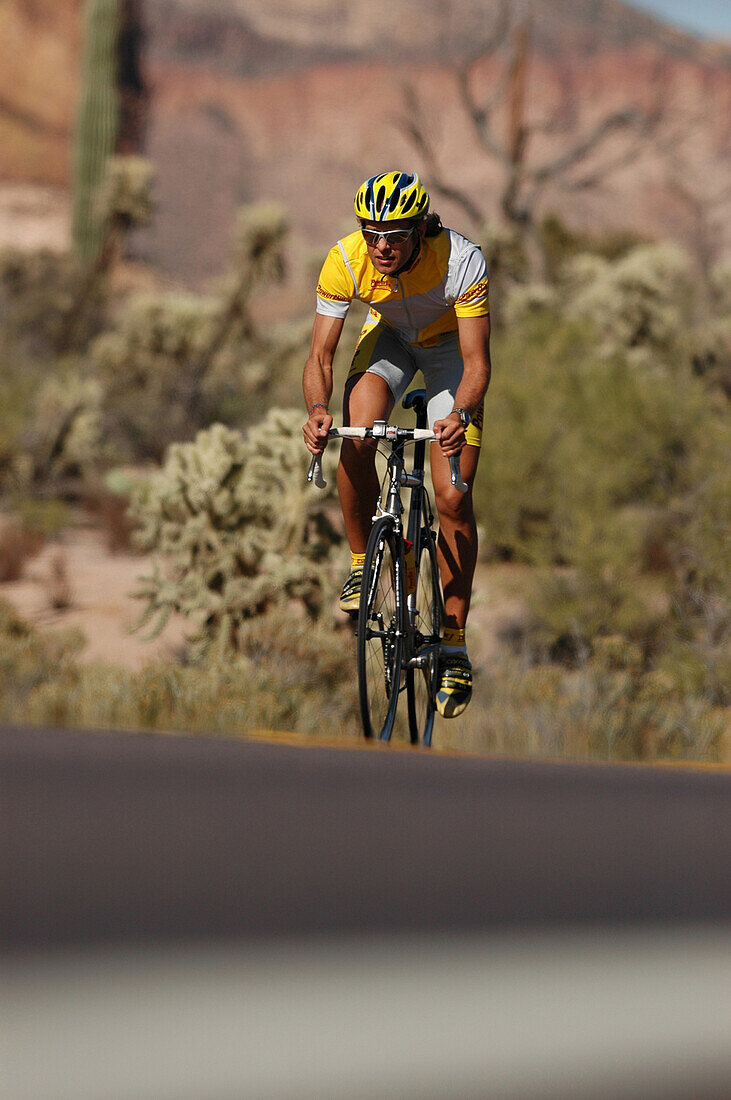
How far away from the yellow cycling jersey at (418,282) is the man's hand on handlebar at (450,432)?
1.80 ft

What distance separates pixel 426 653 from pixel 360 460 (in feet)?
3.11

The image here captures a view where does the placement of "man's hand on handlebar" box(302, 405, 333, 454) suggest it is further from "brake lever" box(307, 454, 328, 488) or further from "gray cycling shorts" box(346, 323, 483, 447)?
"gray cycling shorts" box(346, 323, 483, 447)

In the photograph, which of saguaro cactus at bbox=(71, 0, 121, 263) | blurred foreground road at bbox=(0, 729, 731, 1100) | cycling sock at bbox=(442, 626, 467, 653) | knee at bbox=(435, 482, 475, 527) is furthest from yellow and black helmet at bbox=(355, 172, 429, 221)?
saguaro cactus at bbox=(71, 0, 121, 263)

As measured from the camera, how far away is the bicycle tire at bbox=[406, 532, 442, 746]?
22.0 feet

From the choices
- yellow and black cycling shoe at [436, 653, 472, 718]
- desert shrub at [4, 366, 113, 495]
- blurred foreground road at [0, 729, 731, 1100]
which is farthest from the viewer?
desert shrub at [4, 366, 113, 495]

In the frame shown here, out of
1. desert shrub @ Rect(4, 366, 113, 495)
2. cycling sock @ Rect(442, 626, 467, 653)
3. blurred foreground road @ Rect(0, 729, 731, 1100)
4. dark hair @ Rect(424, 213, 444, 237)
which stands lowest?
blurred foreground road @ Rect(0, 729, 731, 1100)

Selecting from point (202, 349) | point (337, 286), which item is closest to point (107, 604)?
point (337, 286)

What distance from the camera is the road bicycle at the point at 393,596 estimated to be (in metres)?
6.25

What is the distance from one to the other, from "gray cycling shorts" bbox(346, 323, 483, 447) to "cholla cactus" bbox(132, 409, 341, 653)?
424 centimetres

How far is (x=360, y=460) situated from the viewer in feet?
22.3

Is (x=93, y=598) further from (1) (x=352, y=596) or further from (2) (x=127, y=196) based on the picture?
(2) (x=127, y=196)

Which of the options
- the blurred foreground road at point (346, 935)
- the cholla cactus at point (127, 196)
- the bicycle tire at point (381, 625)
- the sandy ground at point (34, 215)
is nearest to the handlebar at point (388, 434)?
the bicycle tire at point (381, 625)

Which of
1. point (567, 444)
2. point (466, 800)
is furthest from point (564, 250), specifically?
point (466, 800)

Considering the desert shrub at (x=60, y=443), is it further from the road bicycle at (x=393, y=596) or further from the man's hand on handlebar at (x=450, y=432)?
the man's hand on handlebar at (x=450, y=432)
